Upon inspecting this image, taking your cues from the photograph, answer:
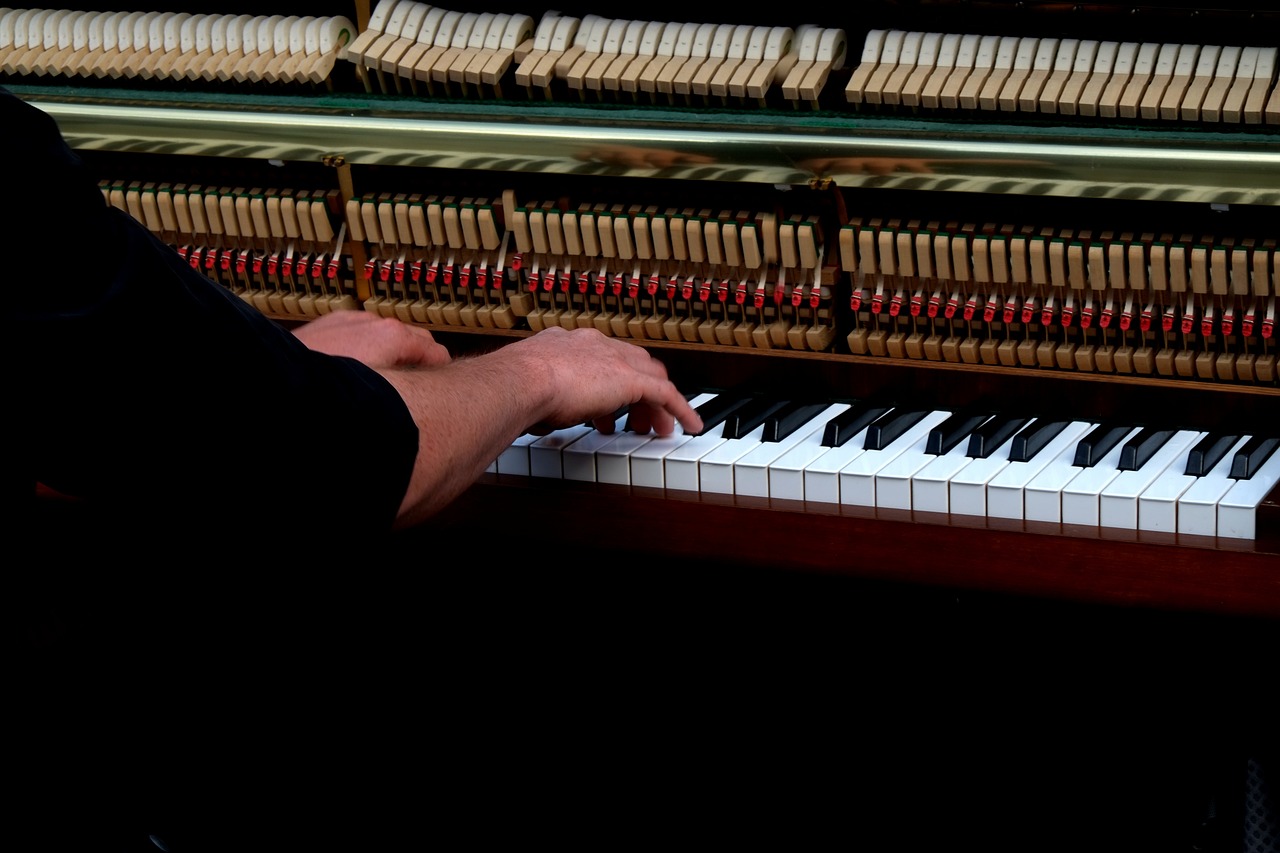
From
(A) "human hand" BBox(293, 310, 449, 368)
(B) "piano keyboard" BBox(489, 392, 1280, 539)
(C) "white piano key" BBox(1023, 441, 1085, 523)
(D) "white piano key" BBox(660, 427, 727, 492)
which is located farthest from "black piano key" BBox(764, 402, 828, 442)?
→ (A) "human hand" BBox(293, 310, 449, 368)

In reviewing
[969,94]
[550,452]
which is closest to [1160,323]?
[969,94]

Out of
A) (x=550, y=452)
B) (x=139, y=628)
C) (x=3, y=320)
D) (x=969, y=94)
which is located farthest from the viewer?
(x=139, y=628)

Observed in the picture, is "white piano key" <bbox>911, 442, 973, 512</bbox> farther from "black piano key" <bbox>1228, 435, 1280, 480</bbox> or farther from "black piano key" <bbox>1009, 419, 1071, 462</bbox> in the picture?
"black piano key" <bbox>1228, 435, 1280, 480</bbox>

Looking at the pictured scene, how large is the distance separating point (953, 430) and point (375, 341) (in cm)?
92

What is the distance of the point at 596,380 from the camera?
2115 millimetres

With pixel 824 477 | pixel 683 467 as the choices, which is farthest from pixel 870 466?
pixel 683 467

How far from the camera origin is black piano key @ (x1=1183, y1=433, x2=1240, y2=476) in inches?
85.8

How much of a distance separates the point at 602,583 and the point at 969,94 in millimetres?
1440

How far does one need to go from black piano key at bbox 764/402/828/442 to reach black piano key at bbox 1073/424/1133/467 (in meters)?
0.45

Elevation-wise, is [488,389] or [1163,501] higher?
[488,389]

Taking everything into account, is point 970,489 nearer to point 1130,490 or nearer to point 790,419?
point 1130,490

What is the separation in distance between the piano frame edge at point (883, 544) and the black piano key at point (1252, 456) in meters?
0.06

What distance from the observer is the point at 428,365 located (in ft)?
7.70

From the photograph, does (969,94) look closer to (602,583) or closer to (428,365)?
(428,365)
